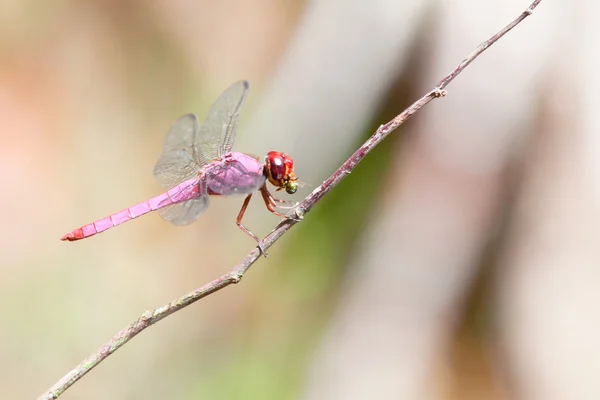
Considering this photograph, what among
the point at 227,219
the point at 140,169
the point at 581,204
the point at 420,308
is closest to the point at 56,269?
the point at 140,169

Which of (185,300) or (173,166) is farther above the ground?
(173,166)

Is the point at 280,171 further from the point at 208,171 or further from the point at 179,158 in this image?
the point at 179,158

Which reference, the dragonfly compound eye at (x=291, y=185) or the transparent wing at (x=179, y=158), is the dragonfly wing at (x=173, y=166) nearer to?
the transparent wing at (x=179, y=158)

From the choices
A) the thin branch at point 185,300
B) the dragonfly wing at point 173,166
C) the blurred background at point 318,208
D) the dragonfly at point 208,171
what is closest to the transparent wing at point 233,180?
the dragonfly at point 208,171

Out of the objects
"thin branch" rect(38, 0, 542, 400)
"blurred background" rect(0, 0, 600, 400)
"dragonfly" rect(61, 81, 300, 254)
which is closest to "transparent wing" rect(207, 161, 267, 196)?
"dragonfly" rect(61, 81, 300, 254)

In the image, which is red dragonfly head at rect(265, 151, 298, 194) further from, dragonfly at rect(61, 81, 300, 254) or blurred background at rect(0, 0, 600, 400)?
blurred background at rect(0, 0, 600, 400)

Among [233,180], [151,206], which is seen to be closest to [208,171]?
[233,180]

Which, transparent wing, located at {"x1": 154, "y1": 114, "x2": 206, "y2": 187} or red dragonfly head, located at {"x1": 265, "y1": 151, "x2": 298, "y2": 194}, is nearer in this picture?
red dragonfly head, located at {"x1": 265, "y1": 151, "x2": 298, "y2": 194}
